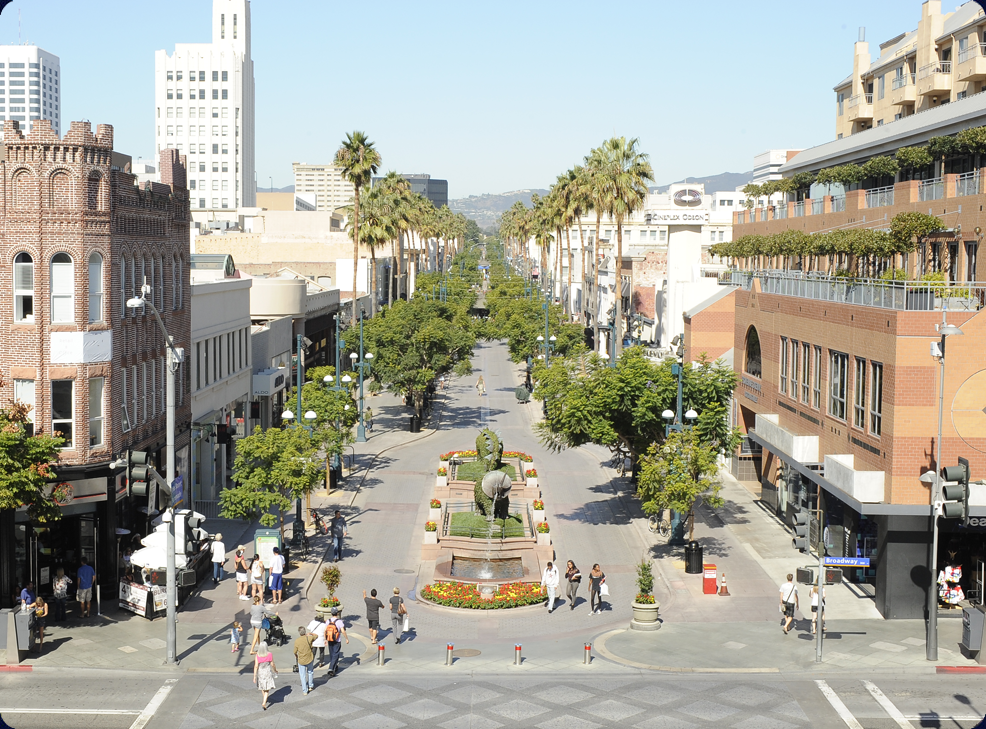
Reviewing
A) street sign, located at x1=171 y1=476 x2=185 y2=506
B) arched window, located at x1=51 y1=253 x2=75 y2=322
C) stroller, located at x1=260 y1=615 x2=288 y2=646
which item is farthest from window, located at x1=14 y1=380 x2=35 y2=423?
stroller, located at x1=260 y1=615 x2=288 y2=646

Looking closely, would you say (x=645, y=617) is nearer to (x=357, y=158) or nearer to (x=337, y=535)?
(x=337, y=535)

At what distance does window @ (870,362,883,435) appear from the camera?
3300cm

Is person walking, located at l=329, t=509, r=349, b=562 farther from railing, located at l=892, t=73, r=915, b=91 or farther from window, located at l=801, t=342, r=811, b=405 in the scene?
railing, located at l=892, t=73, r=915, b=91

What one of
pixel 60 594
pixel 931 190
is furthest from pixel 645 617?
pixel 931 190

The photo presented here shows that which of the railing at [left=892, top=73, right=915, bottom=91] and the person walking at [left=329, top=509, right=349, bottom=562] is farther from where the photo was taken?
the railing at [left=892, top=73, right=915, bottom=91]

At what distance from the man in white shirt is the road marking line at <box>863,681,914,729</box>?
16422mm

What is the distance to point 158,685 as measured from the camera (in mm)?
25297

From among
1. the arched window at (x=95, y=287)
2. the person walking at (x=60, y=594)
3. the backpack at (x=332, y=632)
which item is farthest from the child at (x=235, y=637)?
the arched window at (x=95, y=287)

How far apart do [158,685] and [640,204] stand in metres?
54.2

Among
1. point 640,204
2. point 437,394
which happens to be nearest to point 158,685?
point 640,204

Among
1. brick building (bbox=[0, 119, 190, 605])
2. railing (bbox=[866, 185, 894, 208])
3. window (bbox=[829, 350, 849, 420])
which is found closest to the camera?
brick building (bbox=[0, 119, 190, 605])

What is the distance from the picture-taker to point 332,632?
1030 inches

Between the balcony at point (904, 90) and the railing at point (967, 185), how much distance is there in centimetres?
2590

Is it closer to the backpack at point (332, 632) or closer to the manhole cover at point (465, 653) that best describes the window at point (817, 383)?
the manhole cover at point (465, 653)
